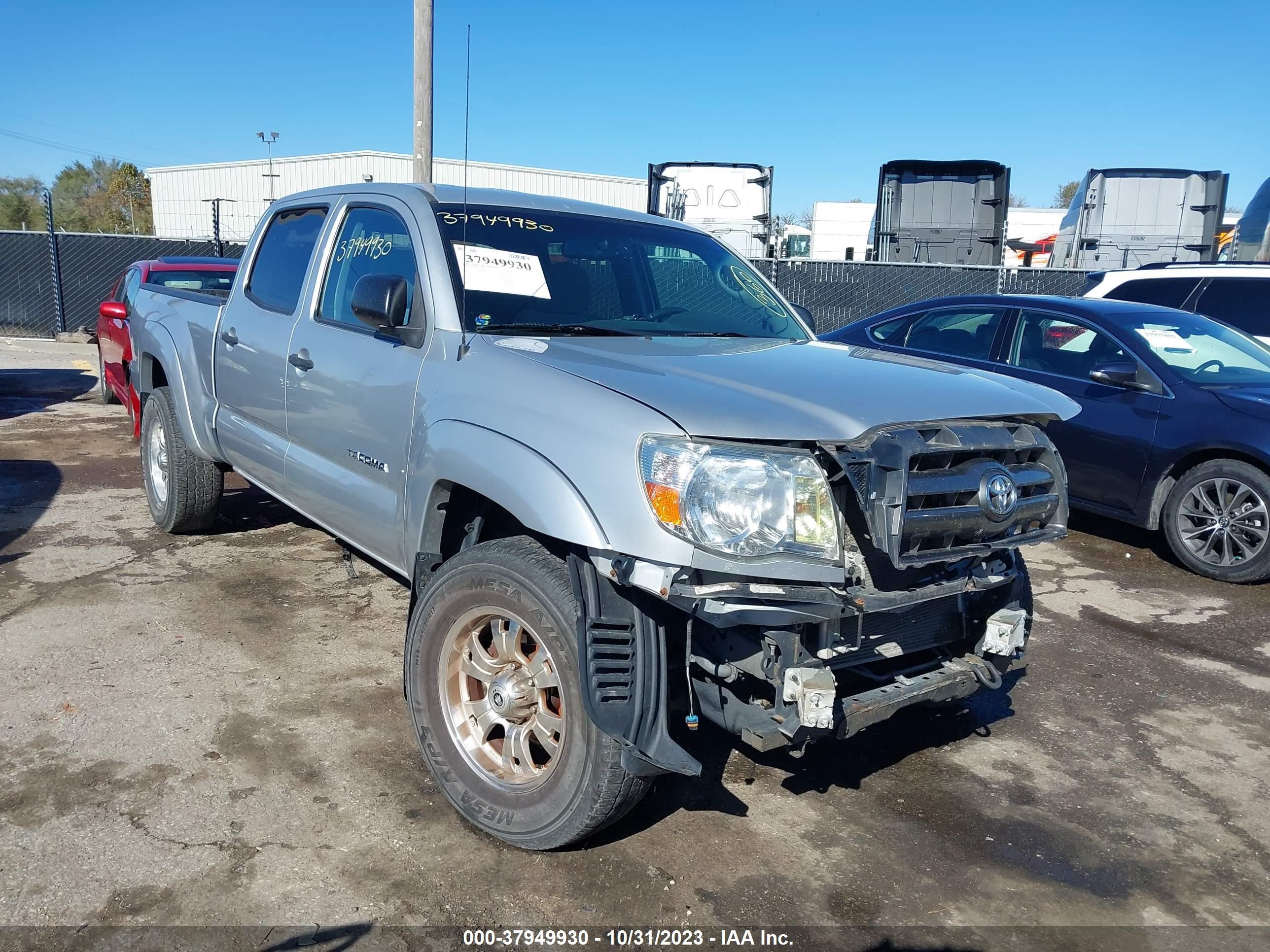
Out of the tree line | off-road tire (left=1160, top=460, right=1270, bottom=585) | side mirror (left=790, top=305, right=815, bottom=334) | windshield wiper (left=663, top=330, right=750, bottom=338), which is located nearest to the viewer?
windshield wiper (left=663, top=330, right=750, bottom=338)

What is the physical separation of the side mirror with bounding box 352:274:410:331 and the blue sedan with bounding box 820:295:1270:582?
3.85m

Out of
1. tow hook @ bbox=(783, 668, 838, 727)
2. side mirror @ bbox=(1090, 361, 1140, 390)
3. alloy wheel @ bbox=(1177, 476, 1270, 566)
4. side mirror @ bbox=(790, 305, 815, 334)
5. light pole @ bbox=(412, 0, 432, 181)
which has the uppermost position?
light pole @ bbox=(412, 0, 432, 181)

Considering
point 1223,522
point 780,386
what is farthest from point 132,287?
point 1223,522

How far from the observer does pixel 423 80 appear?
36.6ft

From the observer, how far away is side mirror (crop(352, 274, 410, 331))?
11.2 ft

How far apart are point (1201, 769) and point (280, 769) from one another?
3.38 metres

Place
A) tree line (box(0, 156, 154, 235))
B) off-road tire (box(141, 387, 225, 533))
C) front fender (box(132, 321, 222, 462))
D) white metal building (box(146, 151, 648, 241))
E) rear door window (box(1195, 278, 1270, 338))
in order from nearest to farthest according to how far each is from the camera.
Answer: front fender (box(132, 321, 222, 462))
off-road tire (box(141, 387, 225, 533))
rear door window (box(1195, 278, 1270, 338))
white metal building (box(146, 151, 648, 241))
tree line (box(0, 156, 154, 235))

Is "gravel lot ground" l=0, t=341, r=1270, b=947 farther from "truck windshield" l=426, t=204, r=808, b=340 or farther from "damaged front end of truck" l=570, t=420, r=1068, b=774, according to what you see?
"truck windshield" l=426, t=204, r=808, b=340

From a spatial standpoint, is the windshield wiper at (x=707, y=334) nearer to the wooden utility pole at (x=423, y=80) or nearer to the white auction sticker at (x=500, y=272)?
the white auction sticker at (x=500, y=272)

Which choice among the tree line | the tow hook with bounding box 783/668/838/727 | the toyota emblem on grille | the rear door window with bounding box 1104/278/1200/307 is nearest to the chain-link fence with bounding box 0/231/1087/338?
the rear door window with bounding box 1104/278/1200/307

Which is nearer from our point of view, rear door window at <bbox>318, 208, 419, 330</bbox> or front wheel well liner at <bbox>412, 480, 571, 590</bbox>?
front wheel well liner at <bbox>412, 480, 571, 590</bbox>

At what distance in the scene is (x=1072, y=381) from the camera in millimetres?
6703

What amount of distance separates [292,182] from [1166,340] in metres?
40.2

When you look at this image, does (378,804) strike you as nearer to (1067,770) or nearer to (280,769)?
(280,769)
